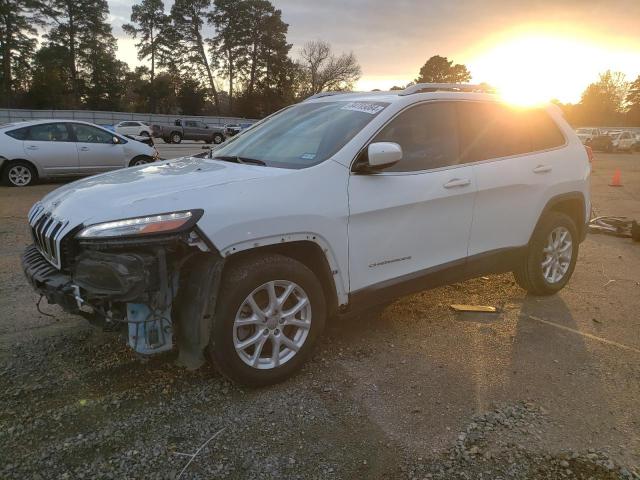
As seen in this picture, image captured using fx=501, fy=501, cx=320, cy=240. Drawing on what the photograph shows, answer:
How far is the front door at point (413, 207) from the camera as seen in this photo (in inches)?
132

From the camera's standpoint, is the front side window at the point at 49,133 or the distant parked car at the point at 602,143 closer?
the front side window at the point at 49,133

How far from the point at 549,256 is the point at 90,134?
1064 centimetres

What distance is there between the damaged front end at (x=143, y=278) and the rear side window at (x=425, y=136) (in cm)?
149

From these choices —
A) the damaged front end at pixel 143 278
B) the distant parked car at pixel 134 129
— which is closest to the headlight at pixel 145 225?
the damaged front end at pixel 143 278

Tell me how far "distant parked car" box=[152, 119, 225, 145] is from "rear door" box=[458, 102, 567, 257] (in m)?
37.2

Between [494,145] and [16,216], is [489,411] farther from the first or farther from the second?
[16,216]

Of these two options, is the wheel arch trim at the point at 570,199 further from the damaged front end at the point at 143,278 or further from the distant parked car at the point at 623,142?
the distant parked car at the point at 623,142

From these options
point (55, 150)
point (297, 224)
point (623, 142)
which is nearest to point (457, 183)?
point (297, 224)

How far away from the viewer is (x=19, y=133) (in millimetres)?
11070

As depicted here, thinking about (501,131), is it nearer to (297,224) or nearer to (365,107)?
(365,107)

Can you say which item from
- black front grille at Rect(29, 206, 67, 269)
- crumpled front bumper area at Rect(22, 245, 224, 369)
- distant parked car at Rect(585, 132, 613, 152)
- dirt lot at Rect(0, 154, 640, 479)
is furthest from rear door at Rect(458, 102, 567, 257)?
distant parked car at Rect(585, 132, 613, 152)

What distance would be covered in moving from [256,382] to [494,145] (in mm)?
2759

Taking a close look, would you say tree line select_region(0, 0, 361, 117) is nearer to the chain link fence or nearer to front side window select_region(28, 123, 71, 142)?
the chain link fence

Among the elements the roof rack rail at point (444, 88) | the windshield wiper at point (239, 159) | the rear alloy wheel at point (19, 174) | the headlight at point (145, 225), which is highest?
the roof rack rail at point (444, 88)
